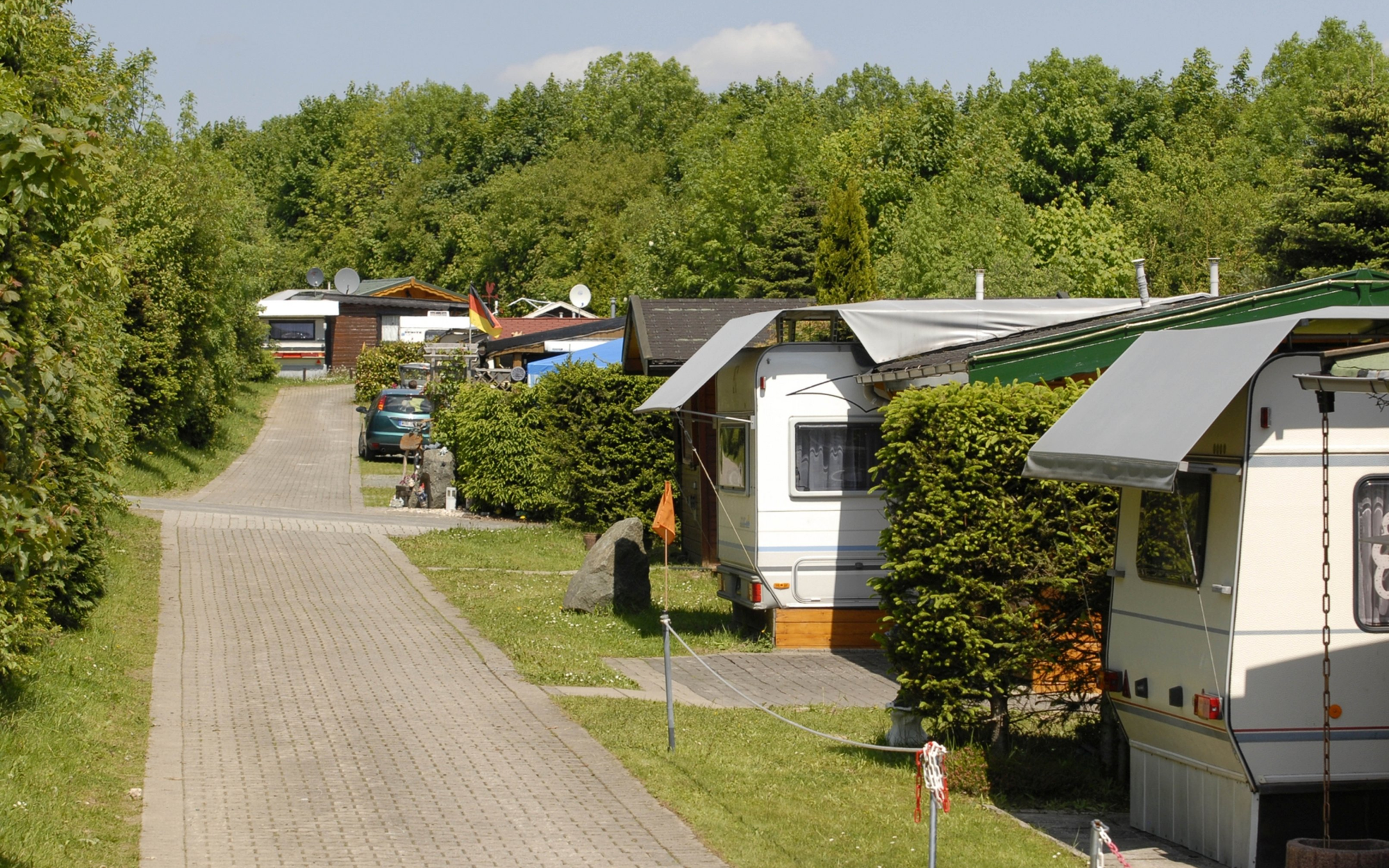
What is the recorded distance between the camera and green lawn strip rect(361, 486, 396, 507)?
25.7 m

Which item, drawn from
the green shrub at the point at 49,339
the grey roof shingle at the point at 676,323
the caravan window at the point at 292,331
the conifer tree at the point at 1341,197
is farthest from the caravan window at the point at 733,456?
the caravan window at the point at 292,331

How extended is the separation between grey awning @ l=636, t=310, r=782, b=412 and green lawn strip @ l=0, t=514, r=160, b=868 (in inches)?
219

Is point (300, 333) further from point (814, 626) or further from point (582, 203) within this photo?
point (814, 626)

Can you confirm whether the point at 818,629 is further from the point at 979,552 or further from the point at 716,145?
the point at 716,145

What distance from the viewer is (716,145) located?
8512cm

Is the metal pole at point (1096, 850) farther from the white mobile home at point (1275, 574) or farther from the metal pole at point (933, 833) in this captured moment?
the white mobile home at point (1275, 574)

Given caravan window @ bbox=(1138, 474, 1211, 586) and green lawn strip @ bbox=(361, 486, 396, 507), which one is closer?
caravan window @ bbox=(1138, 474, 1211, 586)

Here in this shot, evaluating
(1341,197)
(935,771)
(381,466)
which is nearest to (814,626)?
(935,771)

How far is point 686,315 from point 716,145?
66052 millimetres

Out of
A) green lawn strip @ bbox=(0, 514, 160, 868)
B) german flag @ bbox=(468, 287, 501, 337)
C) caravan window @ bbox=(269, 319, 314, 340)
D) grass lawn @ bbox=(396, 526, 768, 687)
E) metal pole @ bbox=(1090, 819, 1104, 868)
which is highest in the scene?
caravan window @ bbox=(269, 319, 314, 340)

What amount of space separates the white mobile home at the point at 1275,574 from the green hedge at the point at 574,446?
14.9 m

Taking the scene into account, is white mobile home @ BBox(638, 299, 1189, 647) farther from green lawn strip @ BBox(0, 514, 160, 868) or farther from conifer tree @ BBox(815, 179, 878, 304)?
conifer tree @ BBox(815, 179, 878, 304)

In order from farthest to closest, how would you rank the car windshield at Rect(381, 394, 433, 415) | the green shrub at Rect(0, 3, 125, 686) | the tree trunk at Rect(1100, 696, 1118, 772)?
the car windshield at Rect(381, 394, 433, 415), the tree trunk at Rect(1100, 696, 1118, 772), the green shrub at Rect(0, 3, 125, 686)

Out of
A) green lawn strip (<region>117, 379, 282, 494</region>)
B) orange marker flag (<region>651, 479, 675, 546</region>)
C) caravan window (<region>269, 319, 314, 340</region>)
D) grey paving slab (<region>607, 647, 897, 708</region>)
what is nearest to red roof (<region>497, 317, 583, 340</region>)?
green lawn strip (<region>117, 379, 282, 494</region>)
